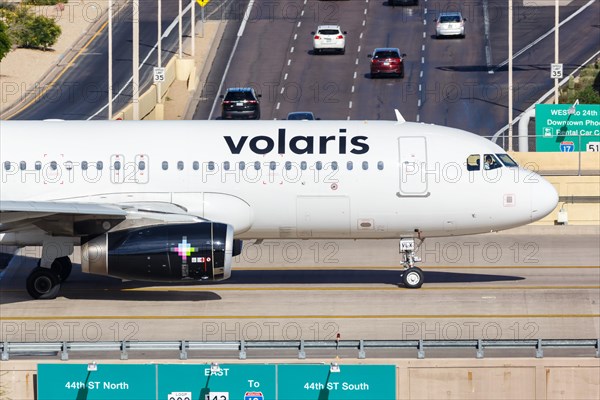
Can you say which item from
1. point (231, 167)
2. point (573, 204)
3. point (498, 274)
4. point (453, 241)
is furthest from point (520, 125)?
point (231, 167)

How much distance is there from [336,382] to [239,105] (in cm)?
4544

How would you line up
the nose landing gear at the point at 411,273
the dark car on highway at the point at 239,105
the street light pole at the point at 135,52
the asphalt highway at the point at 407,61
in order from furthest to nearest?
the asphalt highway at the point at 407,61 → the dark car on highway at the point at 239,105 → the street light pole at the point at 135,52 → the nose landing gear at the point at 411,273

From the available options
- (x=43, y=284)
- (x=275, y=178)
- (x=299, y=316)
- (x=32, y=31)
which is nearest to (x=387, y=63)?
(x=32, y=31)

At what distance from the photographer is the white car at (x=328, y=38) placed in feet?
274

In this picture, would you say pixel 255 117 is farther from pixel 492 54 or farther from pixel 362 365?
pixel 362 365

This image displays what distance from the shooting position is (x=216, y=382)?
27453 mm

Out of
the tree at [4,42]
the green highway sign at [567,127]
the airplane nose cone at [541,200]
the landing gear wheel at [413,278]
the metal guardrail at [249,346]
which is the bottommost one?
the metal guardrail at [249,346]

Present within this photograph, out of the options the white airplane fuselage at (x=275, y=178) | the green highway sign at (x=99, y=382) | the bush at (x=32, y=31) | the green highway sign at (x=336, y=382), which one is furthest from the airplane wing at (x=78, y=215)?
the bush at (x=32, y=31)

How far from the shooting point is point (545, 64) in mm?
81938

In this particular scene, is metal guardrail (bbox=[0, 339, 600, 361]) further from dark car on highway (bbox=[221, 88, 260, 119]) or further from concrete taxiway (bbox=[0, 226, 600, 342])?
dark car on highway (bbox=[221, 88, 260, 119])

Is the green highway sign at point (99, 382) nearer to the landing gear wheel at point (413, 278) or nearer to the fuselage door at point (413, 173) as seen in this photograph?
the fuselage door at point (413, 173)

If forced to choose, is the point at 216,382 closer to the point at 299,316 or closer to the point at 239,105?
the point at 299,316

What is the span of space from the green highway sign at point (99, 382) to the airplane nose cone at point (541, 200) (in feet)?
42.7

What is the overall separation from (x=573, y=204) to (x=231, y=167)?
60.1 ft
